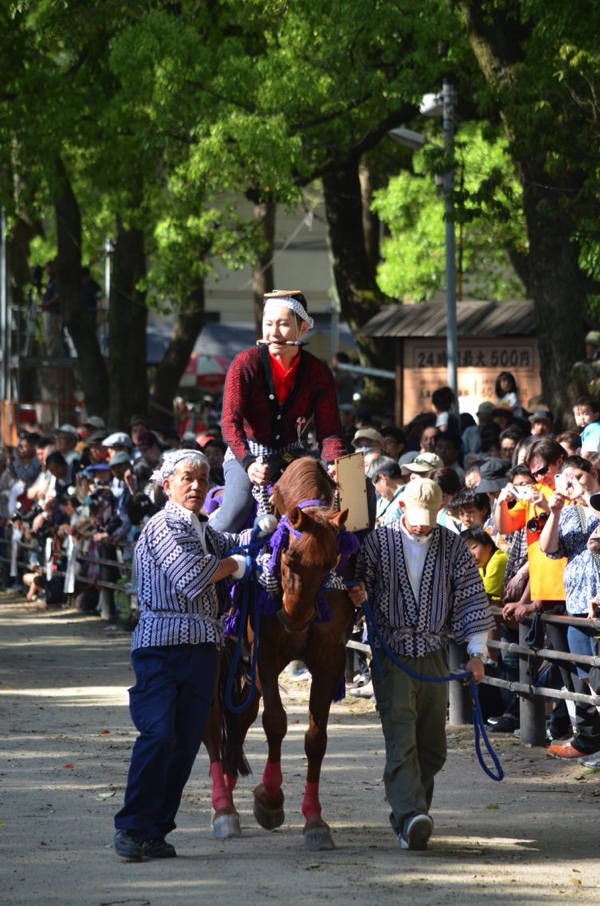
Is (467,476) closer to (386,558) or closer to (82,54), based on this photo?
(386,558)

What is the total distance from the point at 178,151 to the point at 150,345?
56.8ft

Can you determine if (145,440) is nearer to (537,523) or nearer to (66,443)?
(66,443)

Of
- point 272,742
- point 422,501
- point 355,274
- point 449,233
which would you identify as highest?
point 355,274

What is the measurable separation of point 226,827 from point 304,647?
39.2 inches

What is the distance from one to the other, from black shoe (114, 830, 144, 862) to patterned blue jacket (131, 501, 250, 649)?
87 centimetres

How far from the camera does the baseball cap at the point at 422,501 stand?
26.3ft

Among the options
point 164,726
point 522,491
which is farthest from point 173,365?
point 164,726

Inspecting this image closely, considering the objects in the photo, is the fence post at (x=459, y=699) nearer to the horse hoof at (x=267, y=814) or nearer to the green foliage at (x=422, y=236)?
the horse hoof at (x=267, y=814)

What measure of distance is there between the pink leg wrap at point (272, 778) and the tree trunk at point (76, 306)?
1963 centimetres

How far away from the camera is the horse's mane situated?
7.84m

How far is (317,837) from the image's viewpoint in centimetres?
784

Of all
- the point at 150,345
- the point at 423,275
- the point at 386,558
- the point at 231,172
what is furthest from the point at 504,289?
the point at 386,558

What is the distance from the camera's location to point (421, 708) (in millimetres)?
8117

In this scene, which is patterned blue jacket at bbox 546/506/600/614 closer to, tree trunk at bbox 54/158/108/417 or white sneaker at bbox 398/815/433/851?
white sneaker at bbox 398/815/433/851
